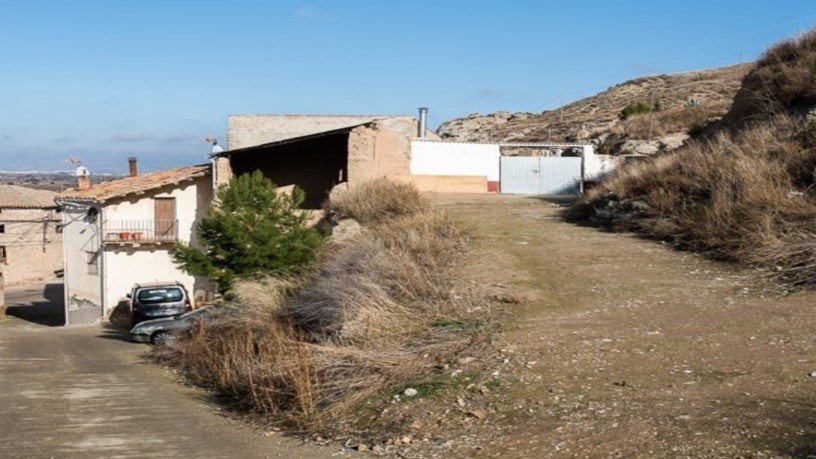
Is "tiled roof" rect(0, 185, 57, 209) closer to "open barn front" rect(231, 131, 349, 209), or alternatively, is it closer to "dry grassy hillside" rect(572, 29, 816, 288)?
"open barn front" rect(231, 131, 349, 209)

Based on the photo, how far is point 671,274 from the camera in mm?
12602

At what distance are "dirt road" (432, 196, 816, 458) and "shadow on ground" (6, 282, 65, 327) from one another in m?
32.4

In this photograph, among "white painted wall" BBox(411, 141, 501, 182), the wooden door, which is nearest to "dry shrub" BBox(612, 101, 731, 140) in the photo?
"white painted wall" BBox(411, 141, 501, 182)

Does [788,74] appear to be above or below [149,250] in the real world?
above

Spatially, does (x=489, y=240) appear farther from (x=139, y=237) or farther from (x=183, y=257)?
(x=139, y=237)

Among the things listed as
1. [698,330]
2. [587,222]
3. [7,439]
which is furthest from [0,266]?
[698,330]

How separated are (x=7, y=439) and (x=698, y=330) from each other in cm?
770

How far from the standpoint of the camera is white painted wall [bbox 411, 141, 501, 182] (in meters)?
33.3

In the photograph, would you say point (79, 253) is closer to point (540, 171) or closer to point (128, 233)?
point (128, 233)

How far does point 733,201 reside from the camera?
14211 mm

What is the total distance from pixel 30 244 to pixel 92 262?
22338mm

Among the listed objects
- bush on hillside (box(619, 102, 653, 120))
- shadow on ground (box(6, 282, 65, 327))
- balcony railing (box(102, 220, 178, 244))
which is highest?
bush on hillside (box(619, 102, 653, 120))

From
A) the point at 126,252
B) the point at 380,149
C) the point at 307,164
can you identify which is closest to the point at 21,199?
the point at 126,252

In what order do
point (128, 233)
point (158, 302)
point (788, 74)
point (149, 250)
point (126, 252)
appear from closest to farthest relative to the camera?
point (788, 74)
point (158, 302)
point (128, 233)
point (126, 252)
point (149, 250)
